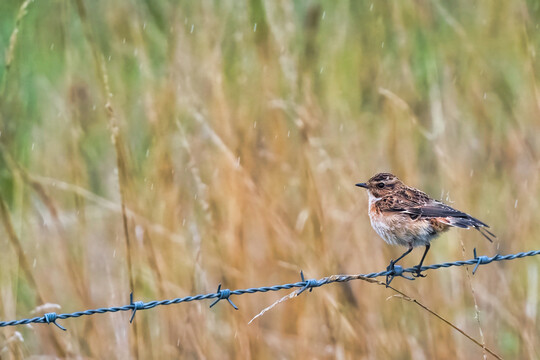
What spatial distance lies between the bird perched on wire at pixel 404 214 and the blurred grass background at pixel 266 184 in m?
0.15

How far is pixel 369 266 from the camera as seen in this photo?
178 inches

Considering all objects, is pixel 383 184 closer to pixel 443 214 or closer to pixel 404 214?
pixel 404 214

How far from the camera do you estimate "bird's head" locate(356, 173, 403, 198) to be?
15.0ft

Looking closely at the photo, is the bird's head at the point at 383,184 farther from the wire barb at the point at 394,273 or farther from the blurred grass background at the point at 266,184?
the wire barb at the point at 394,273

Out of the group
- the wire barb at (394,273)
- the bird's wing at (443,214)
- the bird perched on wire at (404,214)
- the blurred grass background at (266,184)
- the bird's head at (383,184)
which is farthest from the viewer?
the bird's head at (383,184)

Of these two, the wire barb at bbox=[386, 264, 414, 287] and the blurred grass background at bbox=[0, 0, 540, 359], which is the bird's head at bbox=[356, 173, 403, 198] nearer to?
the blurred grass background at bbox=[0, 0, 540, 359]

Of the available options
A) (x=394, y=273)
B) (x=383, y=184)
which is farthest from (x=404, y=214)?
(x=394, y=273)

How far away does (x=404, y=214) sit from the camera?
14.2 ft

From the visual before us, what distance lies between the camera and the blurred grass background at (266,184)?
4270mm

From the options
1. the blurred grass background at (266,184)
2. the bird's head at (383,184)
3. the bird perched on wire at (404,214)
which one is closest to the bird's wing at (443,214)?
the bird perched on wire at (404,214)

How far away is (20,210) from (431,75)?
9.30 feet

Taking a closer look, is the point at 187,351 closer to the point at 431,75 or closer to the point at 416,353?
the point at 416,353

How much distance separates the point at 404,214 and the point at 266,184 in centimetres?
85

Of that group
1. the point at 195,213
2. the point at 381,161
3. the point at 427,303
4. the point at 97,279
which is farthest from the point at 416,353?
the point at 97,279
